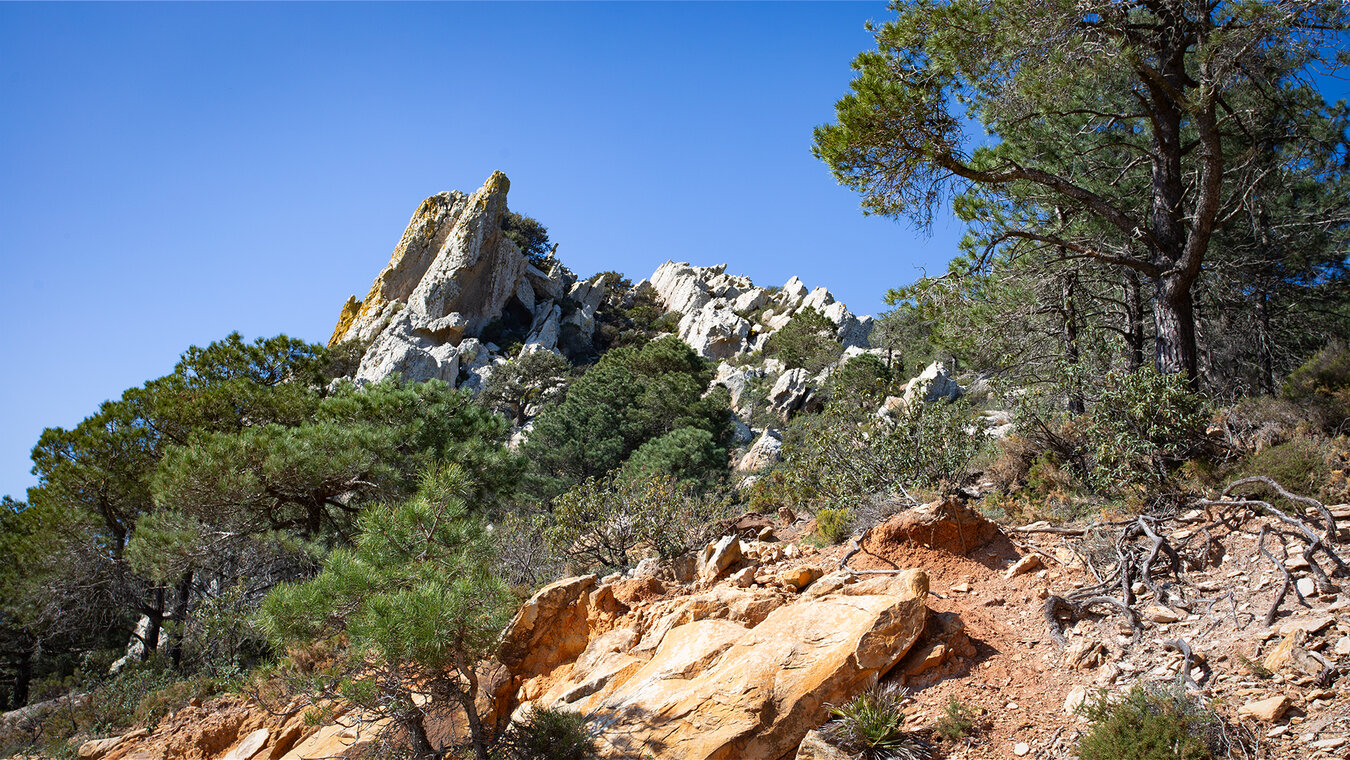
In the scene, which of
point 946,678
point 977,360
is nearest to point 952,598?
point 946,678

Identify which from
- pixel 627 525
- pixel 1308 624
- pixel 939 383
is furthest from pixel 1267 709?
pixel 939 383

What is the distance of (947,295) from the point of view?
8.16 meters

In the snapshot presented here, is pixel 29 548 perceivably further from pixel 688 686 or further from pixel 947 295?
pixel 947 295

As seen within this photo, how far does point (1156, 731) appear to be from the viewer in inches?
129

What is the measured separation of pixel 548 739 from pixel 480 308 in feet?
137

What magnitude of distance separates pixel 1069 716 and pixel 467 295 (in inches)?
1687

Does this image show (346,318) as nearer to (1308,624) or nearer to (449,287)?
(449,287)

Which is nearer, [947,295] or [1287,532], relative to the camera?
[1287,532]

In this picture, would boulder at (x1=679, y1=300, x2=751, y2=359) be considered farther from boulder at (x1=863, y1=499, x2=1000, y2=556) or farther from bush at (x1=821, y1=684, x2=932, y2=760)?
bush at (x1=821, y1=684, x2=932, y2=760)

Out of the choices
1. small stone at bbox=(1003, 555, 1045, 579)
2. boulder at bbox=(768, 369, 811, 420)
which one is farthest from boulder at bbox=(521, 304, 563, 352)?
small stone at bbox=(1003, 555, 1045, 579)

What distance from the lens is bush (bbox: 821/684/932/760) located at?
3842 mm

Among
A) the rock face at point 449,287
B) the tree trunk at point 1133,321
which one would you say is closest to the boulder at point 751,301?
the rock face at point 449,287

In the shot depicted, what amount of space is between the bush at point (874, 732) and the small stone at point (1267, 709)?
1.52m

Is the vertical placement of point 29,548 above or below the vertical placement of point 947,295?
above
